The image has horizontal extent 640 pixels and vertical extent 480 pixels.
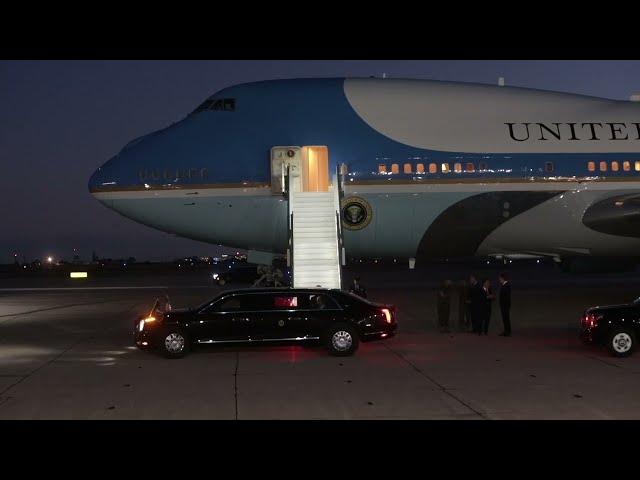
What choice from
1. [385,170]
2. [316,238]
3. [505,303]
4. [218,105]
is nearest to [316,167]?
[385,170]

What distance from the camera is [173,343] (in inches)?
603

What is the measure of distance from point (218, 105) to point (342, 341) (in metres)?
10.9

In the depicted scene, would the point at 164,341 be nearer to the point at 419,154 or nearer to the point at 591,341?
the point at 591,341

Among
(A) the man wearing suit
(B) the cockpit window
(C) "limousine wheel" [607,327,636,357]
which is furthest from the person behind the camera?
(B) the cockpit window

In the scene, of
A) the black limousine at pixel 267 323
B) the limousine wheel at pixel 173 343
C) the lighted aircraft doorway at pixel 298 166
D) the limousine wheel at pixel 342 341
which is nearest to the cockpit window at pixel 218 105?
the lighted aircraft doorway at pixel 298 166

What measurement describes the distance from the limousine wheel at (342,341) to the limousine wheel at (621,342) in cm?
484

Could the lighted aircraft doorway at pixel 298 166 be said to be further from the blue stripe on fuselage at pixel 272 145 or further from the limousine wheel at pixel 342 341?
the limousine wheel at pixel 342 341

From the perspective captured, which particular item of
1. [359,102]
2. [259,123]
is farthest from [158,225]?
[359,102]

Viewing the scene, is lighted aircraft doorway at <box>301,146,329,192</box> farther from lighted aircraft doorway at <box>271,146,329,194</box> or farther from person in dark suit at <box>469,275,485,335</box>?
person in dark suit at <box>469,275,485,335</box>

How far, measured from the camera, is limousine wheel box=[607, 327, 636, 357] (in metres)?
15.0

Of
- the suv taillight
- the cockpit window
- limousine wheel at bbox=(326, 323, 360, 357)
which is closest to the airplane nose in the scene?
the cockpit window

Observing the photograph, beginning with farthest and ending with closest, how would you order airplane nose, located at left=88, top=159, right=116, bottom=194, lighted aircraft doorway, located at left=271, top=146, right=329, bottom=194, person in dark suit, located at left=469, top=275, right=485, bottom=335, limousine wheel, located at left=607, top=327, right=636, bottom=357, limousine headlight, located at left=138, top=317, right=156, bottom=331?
airplane nose, located at left=88, top=159, right=116, bottom=194, lighted aircraft doorway, located at left=271, top=146, right=329, bottom=194, person in dark suit, located at left=469, top=275, right=485, bottom=335, limousine headlight, located at left=138, top=317, right=156, bottom=331, limousine wheel, located at left=607, top=327, right=636, bottom=357

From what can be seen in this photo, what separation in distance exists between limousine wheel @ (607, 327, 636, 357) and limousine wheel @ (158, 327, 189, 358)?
26.6 ft

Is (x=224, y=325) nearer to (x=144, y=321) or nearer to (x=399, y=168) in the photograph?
(x=144, y=321)
